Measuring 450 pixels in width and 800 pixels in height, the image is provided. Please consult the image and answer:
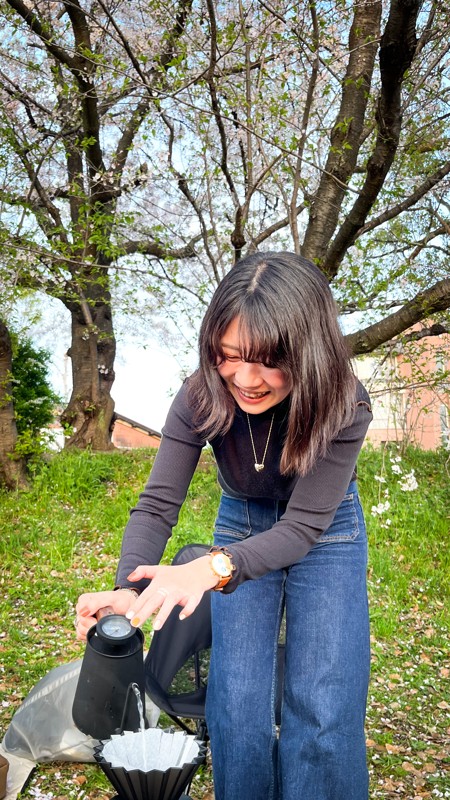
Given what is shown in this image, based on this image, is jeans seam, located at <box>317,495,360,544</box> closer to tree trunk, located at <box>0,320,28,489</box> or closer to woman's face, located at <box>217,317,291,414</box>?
woman's face, located at <box>217,317,291,414</box>

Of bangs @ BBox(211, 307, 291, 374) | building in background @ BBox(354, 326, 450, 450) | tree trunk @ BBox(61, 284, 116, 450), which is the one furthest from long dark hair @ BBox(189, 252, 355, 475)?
tree trunk @ BBox(61, 284, 116, 450)

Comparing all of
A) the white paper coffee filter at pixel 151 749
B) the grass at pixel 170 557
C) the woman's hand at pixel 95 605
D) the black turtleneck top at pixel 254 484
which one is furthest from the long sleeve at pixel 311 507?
the grass at pixel 170 557

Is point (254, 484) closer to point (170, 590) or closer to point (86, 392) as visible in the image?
point (170, 590)

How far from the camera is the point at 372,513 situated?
615cm

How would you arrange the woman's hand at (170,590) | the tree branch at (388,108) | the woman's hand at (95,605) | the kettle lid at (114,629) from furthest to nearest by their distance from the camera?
the tree branch at (388,108) → the woman's hand at (95,605) → the kettle lid at (114,629) → the woman's hand at (170,590)

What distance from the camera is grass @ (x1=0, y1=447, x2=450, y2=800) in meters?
3.40

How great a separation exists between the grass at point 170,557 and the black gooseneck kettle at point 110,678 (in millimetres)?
1777

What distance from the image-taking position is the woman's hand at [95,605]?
157 cm

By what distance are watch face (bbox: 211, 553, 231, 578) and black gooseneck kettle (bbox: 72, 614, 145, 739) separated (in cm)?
20

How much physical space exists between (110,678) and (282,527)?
1.82 feet

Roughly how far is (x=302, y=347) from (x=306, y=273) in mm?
199

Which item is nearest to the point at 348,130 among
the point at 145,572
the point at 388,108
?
the point at 388,108

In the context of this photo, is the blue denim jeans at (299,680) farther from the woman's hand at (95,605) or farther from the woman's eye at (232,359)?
the woman's eye at (232,359)

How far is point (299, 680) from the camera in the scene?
189 cm
